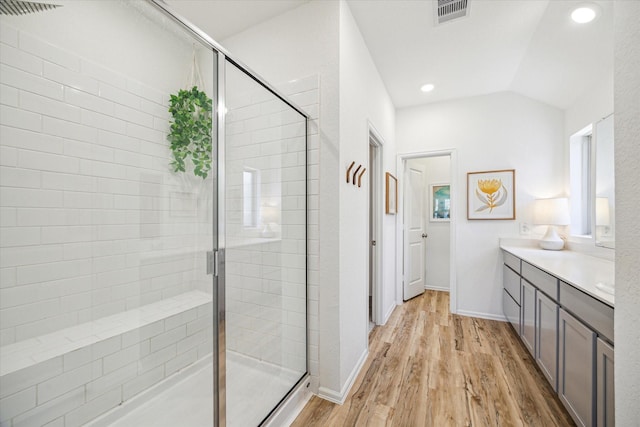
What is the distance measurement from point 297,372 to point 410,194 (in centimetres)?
296

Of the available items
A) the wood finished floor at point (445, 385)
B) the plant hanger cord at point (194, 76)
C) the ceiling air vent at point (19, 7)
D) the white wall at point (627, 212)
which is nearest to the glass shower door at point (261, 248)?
the plant hanger cord at point (194, 76)

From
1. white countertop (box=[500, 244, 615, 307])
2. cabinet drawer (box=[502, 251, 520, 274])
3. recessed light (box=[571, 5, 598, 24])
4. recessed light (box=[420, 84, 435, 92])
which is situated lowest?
cabinet drawer (box=[502, 251, 520, 274])

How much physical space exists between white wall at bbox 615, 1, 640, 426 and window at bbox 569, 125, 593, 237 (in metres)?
2.30

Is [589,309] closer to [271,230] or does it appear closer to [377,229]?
[271,230]

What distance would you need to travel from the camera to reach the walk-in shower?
0.94 meters

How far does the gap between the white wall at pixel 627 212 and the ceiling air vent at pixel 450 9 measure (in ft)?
3.64

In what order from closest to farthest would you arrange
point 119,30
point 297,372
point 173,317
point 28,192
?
point 28,192 < point 119,30 < point 173,317 < point 297,372

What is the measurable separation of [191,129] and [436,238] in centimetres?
420

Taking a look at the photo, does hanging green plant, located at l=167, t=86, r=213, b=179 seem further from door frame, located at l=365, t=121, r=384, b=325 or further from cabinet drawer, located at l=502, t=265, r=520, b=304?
cabinet drawer, located at l=502, t=265, r=520, b=304

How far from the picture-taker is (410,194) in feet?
13.1

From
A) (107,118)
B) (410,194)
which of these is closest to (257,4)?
(107,118)

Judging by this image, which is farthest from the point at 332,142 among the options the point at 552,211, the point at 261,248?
the point at 552,211

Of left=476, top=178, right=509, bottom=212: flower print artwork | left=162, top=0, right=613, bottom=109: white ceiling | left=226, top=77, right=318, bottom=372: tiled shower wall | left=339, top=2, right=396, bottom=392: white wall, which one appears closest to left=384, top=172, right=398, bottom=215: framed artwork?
left=339, top=2, right=396, bottom=392: white wall

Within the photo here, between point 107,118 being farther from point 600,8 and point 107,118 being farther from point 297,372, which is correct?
point 600,8
